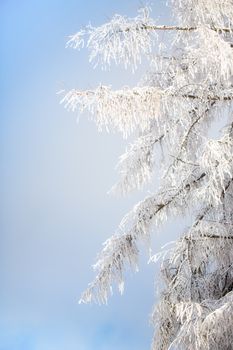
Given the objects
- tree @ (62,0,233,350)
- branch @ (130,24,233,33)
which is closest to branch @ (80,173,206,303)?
tree @ (62,0,233,350)

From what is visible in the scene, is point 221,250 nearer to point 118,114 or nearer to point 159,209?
point 159,209

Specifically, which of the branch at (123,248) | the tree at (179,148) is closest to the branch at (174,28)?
the tree at (179,148)

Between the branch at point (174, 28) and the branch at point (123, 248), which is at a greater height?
the branch at point (174, 28)

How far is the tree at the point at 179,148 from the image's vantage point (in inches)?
203

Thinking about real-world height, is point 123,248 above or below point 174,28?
below

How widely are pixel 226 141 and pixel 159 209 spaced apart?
986mm

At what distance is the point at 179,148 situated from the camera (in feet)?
19.4

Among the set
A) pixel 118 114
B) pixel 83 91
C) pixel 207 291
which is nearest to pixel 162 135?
pixel 118 114

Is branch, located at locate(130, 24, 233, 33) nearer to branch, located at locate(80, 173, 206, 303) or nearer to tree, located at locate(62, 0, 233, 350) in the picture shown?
tree, located at locate(62, 0, 233, 350)

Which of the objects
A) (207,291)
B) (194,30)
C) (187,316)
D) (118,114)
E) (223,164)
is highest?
(194,30)

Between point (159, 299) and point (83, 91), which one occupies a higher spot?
point (83, 91)

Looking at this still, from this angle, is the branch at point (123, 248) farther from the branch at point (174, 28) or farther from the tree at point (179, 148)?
the branch at point (174, 28)

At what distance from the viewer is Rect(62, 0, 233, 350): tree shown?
5.16 metres

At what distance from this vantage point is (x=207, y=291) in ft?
19.0
